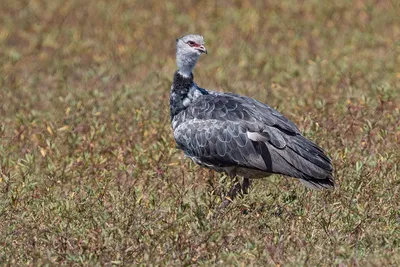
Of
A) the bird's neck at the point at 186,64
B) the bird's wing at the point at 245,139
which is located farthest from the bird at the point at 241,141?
the bird's neck at the point at 186,64

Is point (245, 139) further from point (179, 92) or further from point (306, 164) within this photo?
point (179, 92)

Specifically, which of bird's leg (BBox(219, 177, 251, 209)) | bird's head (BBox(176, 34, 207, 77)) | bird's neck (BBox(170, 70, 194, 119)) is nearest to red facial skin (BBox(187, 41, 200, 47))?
bird's head (BBox(176, 34, 207, 77))

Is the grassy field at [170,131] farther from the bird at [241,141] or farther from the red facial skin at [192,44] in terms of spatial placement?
the red facial skin at [192,44]

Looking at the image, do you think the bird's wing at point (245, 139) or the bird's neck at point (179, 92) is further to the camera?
the bird's neck at point (179, 92)

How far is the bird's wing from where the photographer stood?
23.0 ft

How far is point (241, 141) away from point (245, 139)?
4cm

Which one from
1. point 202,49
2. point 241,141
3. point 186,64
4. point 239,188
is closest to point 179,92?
point 186,64

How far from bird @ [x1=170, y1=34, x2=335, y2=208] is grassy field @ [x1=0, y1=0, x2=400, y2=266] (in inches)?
8.1

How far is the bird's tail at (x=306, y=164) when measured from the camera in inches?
273

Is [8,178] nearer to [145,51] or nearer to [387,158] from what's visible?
[387,158]

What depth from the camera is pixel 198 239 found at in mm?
5914

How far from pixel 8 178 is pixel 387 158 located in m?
3.21

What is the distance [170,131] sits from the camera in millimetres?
9266

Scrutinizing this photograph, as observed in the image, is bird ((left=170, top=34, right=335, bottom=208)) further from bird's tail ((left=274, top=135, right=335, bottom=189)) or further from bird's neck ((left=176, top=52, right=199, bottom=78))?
bird's neck ((left=176, top=52, right=199, bottom=78))
